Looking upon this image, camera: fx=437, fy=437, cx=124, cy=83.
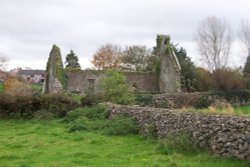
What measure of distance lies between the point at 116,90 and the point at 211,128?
1719 cm

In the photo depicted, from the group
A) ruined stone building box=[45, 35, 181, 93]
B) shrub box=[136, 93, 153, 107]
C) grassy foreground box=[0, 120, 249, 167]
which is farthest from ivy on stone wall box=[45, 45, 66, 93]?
grassy foreground box=[0, 120, 249, 167]

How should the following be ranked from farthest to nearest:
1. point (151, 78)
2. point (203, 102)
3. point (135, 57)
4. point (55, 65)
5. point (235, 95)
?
point (135, 57) → point (151, 78) → point (235, 95) → point (55, 65) → point (203, 102)

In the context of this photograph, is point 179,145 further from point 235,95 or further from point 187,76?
point 187,76

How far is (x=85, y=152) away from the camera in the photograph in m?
14.4

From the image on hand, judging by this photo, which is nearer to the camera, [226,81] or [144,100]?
[144,100]

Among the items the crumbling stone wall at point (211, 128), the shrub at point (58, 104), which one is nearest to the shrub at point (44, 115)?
the shrub at point (58, 104)

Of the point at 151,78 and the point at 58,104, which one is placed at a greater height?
the point at 151,78

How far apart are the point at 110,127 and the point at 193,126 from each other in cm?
612

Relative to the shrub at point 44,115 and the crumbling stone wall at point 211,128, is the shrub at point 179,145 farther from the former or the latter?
the shrub at point 44,115

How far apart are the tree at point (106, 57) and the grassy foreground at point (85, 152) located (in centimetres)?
5667

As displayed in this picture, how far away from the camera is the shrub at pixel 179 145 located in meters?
14.0

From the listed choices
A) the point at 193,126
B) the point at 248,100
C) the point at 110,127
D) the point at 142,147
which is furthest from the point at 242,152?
the point at 248,100

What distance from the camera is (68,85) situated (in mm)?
45000

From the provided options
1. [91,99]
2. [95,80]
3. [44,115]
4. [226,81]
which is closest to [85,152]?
[44,115]
